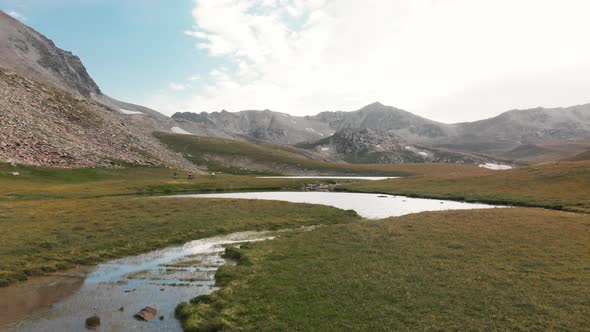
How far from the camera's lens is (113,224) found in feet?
138

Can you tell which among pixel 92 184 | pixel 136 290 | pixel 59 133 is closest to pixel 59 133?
pixel 59 133

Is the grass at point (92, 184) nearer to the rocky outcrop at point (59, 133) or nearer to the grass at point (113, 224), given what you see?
the rocky outcrop at point (59, 133)

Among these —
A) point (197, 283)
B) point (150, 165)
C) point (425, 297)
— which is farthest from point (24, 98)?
point (425, 297)

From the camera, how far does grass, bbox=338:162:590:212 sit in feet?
211

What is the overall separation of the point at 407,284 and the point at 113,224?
35.2 m

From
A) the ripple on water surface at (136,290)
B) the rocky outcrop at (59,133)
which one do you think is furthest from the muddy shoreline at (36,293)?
the rocky outcrop at (59,133)

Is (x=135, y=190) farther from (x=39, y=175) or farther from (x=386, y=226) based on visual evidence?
(x=386, y=226)

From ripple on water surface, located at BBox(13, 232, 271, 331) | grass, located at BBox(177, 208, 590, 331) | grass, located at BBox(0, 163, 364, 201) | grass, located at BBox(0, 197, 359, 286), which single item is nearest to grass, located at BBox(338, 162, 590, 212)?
grass, located at BBox(177, 208, 590, 331)

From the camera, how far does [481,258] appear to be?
2719 cm

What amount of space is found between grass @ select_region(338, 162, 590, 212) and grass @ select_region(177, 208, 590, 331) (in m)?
33.6

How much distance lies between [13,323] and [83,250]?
48.1 ft

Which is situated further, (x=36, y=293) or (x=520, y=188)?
(x=520, y=188)

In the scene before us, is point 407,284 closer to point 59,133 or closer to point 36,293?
point 36,293

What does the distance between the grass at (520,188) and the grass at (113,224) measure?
36484 millimetres
